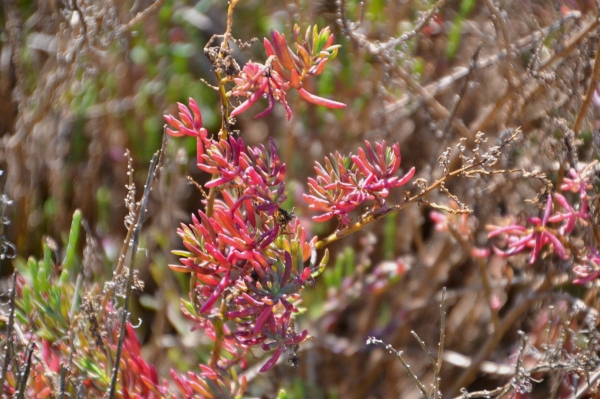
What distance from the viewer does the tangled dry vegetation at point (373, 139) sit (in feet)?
3.61

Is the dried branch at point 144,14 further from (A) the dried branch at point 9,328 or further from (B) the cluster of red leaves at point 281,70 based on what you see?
(A) the dried branch at point 9,328

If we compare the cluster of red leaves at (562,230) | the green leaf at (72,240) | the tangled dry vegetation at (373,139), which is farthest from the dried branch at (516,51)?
the green leaf at (72,240)

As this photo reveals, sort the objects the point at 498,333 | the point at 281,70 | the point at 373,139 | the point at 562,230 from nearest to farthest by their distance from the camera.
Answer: the point at 281,70 < the point at 562,230 < the point at 498,333 < the point at 373,139

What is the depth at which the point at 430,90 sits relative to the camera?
1.43 m

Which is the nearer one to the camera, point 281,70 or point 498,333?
point 281,70

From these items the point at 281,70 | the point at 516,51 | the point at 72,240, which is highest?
the point at 281,70

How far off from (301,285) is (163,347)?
906mm

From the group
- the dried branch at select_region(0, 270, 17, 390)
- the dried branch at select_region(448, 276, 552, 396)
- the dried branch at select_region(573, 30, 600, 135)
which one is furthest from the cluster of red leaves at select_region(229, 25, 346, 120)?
the dried branch at select_region(448, 276, 552, 396)

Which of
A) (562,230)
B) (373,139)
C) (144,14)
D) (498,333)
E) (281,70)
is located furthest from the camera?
(373,139)

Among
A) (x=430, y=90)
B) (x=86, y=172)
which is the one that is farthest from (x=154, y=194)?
(x=430, y=90)

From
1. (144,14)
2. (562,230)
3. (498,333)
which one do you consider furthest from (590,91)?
(144,14)

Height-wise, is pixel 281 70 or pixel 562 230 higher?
pixel 281 70

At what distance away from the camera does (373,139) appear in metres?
1.59

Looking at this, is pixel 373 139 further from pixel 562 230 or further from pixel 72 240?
pixel 72 240
